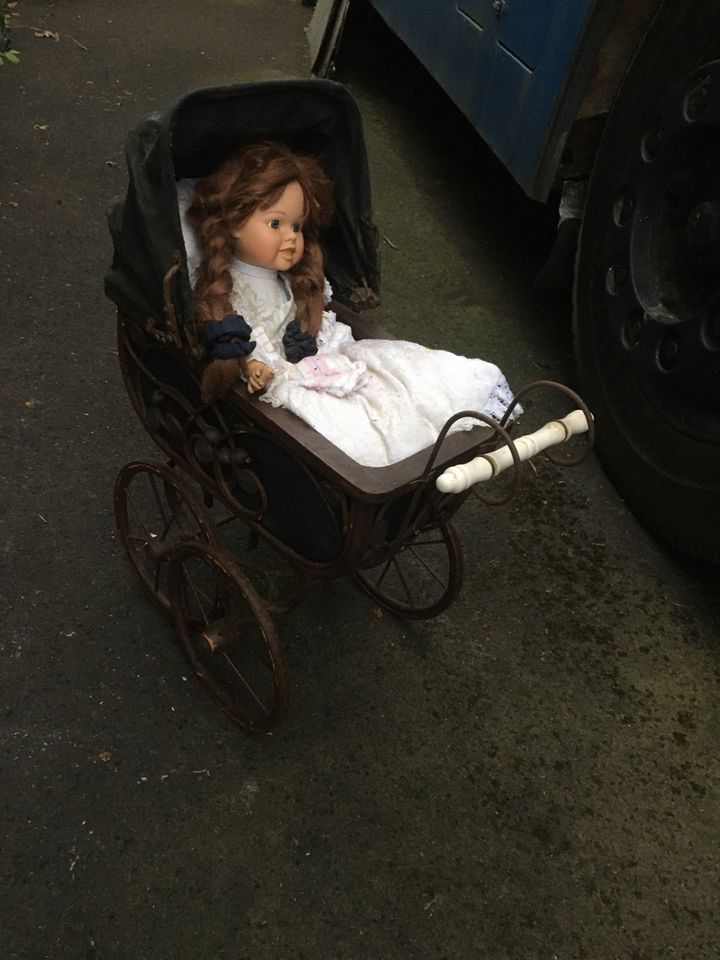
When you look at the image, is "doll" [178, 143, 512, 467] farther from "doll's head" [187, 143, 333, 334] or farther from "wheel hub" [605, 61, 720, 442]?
"wheel hub" [605, 61, 720, 442]

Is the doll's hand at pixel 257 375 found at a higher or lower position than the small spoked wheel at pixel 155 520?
higher

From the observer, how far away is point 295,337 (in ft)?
5.61

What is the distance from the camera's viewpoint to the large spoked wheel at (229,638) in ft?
5.41

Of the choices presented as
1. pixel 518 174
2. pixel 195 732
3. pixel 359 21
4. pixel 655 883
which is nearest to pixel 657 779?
pixel 655 883

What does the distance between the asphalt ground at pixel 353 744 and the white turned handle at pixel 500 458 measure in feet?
3.08

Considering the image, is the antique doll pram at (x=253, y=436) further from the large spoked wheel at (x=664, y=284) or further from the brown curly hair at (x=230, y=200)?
the large spoked wheel at (x=664, y=284)

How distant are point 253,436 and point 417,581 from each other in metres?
0.90

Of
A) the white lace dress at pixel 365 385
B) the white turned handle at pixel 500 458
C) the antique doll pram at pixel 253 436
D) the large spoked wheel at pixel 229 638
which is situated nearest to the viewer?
the white turned handle at pixel 500 458

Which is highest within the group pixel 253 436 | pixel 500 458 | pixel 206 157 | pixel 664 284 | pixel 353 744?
pixel 206 157

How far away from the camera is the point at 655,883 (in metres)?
1.81

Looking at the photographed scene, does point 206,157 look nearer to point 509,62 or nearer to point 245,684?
point 245,684

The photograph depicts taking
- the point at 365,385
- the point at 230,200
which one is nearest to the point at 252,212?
the point at 230,200

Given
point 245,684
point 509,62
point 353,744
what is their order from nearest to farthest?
1. point 245,684
2. point 353,744
3. point 509,62

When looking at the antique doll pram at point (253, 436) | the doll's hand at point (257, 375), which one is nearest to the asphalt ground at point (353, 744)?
the antique doll pram at point (253, 436)
